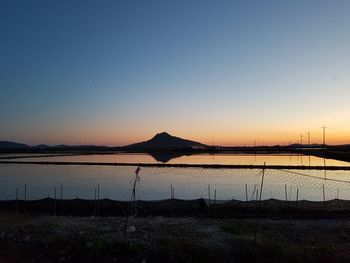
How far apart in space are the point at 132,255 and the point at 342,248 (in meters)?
4.40

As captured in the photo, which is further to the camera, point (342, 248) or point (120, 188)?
point (120, 188)

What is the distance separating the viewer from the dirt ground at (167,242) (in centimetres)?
799

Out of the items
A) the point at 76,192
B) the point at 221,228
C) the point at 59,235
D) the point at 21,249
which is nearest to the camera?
the point at 21,249

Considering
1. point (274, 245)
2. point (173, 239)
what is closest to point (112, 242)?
point (173, 239)

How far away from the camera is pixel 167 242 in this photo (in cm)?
852

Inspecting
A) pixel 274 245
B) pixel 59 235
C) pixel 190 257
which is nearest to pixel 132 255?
pixel 190 257

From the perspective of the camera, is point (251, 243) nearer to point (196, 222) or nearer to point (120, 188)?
point (196, 222)

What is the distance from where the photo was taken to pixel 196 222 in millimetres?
11055

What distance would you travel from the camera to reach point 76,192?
34094mm

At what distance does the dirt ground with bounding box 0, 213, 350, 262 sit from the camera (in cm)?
799

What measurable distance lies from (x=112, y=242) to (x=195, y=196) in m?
21.9

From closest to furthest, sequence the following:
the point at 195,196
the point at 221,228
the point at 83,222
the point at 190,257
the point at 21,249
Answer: the point at 190,257 → the point at 21,249 → the point at 221,228 → the point at 83,222 → the point at 195,196

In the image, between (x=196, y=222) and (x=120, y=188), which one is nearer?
(x=196, y=222)

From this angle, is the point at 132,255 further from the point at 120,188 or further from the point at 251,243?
the point at 120,188
